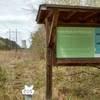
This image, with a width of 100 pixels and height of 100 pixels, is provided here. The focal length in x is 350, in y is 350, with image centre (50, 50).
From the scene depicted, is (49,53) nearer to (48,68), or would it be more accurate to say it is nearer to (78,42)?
(48,68)

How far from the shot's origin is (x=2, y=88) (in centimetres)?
1263

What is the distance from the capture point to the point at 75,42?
30.3ft

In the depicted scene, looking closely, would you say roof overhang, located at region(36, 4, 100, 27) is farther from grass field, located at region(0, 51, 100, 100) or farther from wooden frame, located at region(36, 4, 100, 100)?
grass field, located at region(0, 51, 100, 100)

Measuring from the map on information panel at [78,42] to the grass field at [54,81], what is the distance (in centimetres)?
290

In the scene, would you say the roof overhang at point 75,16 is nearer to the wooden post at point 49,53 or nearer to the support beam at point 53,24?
the support beam at point 53,24

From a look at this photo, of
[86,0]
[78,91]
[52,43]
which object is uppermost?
[86,0]

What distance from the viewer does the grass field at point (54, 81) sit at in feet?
40.8

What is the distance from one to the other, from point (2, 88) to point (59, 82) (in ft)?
9.91

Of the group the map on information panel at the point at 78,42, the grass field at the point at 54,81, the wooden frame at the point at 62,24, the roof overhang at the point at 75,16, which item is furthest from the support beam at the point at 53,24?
the grass field at the point at 54,81

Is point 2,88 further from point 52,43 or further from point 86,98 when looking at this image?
point 52,43

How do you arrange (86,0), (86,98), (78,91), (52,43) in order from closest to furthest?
(52,43)
(86,98)
(78,91)
(86,0)

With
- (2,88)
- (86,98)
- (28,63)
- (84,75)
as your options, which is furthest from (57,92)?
(28,63)

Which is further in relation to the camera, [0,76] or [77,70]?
[77,70]

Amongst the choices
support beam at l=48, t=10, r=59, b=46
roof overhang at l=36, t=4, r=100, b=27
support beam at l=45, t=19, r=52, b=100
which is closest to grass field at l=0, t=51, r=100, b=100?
support beam at l=45, t=19, r=52, b=100
